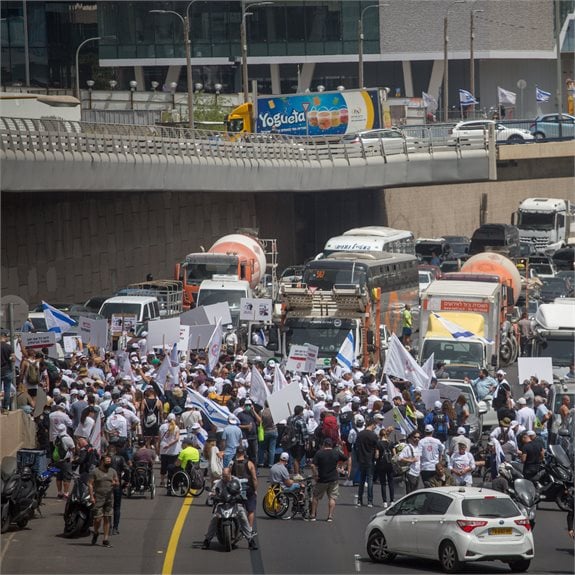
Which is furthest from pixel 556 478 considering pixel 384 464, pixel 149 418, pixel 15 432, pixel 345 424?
pixel 15 432

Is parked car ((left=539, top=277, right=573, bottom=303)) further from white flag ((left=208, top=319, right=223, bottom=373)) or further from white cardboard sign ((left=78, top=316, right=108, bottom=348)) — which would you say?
white cardboard sign ((left=78, top=316, right=108, bottom=348))

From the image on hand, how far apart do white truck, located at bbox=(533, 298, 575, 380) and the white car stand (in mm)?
22306

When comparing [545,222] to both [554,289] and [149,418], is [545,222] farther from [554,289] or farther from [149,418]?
[149,418]

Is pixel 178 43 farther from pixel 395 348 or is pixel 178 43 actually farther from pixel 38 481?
pixel 38 481

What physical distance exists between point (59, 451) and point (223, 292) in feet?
64.9

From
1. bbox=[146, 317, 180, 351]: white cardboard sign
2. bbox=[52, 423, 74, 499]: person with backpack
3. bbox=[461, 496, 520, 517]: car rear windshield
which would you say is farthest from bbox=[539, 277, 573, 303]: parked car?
bbox=[461, 496, 520, 517]: car rear windshield

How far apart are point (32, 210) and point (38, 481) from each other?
25.1 meters

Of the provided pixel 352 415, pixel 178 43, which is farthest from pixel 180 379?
pixel 178 43

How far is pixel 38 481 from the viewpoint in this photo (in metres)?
21.8

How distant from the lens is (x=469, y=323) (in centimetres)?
3784

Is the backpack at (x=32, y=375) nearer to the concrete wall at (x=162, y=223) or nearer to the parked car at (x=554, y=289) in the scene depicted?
the concrete wall at (x=162, y=223)

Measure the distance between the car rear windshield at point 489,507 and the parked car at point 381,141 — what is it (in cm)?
3997

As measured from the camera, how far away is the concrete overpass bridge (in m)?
44.7

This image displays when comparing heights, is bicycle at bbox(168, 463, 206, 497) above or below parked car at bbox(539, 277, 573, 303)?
above
